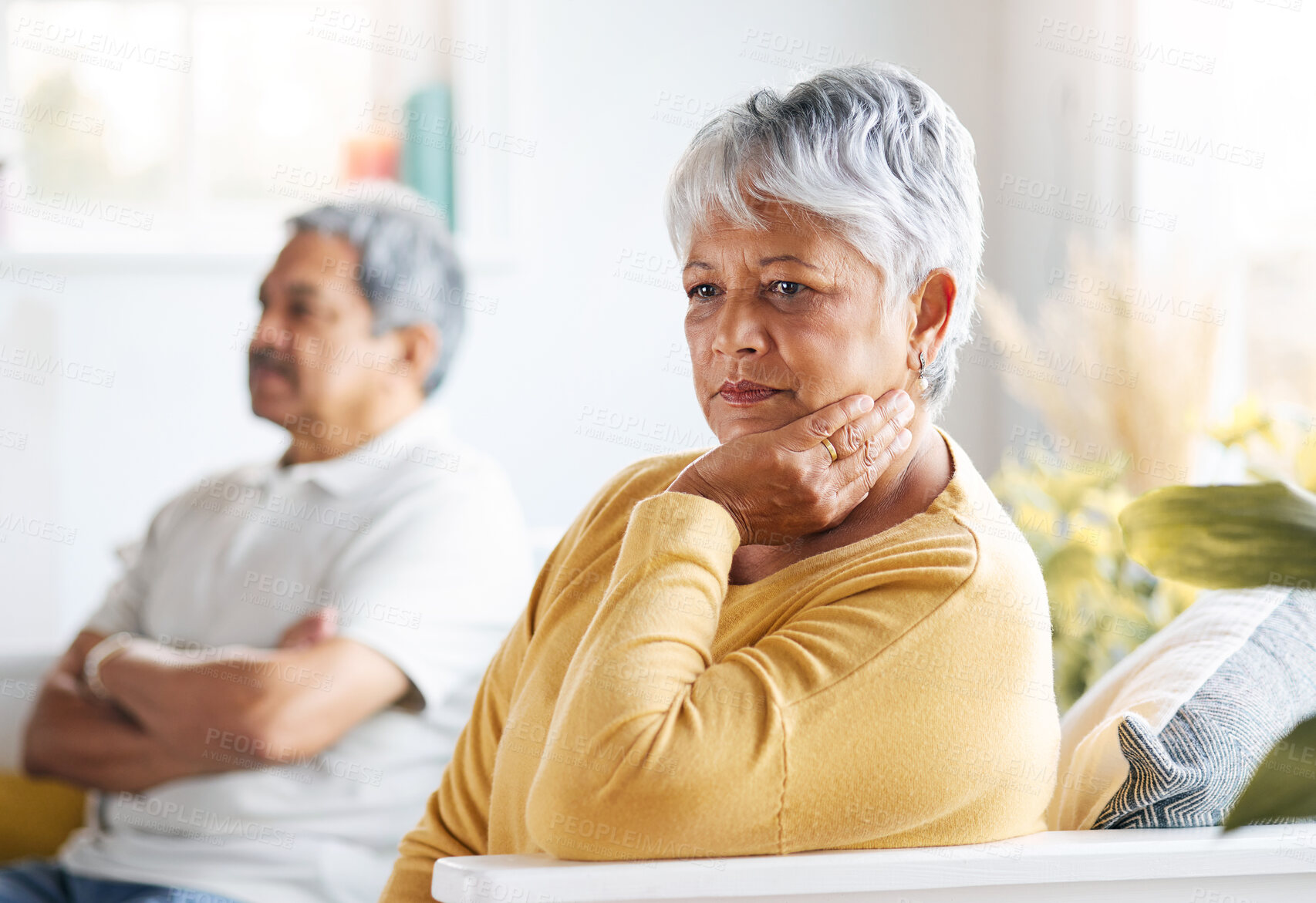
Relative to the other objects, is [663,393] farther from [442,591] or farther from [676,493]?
[676,493]

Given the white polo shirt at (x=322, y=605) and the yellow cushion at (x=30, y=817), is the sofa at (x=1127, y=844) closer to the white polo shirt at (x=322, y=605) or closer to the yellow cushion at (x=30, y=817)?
the white polo shirt at (x=322, y=605)

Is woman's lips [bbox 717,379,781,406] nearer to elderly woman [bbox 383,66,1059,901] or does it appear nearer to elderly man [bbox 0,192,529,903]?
elderly woman [bbox 383,66,1059,901]

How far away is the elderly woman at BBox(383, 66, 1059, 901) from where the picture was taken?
89 centimetres

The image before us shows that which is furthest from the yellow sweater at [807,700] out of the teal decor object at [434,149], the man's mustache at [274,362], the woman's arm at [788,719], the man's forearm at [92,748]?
the teal decor object at [434,149]

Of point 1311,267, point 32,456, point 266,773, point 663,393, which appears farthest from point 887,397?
point 32,456

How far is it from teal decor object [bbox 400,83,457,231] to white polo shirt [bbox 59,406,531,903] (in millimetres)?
1500

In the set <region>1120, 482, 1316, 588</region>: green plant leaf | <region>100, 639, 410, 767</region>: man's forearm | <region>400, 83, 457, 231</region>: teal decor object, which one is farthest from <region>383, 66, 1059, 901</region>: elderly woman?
<region>400, 83, 457, 231</region>: teal decor object

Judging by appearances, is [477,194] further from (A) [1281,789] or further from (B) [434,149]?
(A) [1281,789]

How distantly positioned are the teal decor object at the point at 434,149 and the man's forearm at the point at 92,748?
6.11ft

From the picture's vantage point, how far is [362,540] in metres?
1.90

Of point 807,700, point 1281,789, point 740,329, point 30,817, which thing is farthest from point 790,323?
point 30,817

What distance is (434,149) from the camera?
11.2ft

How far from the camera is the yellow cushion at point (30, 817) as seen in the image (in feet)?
7.23

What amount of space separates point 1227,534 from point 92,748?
1.80 metres
